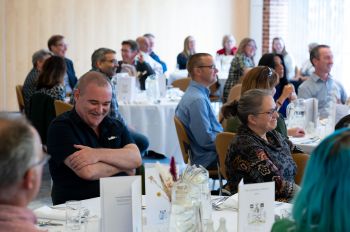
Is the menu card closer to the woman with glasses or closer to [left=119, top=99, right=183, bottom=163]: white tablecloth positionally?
[left=119, top=99, right=183, bottom=163]: white tablecloth

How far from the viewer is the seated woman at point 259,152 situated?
3.78 m

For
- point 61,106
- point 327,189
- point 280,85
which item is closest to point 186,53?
point 280,85

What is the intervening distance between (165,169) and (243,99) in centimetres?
138

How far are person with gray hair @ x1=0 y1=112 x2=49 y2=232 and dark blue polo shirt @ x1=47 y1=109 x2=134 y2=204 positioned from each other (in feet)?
6.02

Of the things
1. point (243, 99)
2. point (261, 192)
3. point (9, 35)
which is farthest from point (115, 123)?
point (9, 35)

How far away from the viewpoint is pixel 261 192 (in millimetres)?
2691

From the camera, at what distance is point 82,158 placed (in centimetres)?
367

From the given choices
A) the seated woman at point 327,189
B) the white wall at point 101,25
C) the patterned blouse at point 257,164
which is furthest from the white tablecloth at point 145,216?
the white wall at point 101,25

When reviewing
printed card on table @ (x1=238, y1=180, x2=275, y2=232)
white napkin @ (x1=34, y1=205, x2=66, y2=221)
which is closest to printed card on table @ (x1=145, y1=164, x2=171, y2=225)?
printed card on table @ (x1=238, y1=180, x2=275, y2=232)

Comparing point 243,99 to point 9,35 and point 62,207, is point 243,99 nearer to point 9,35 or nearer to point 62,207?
point 62,207

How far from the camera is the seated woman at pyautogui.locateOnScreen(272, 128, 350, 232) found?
1697 mm

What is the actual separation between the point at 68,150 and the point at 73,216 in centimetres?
91

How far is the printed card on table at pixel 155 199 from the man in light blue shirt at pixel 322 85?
14.3 feet

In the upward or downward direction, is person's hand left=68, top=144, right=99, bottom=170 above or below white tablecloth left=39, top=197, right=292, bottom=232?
above
